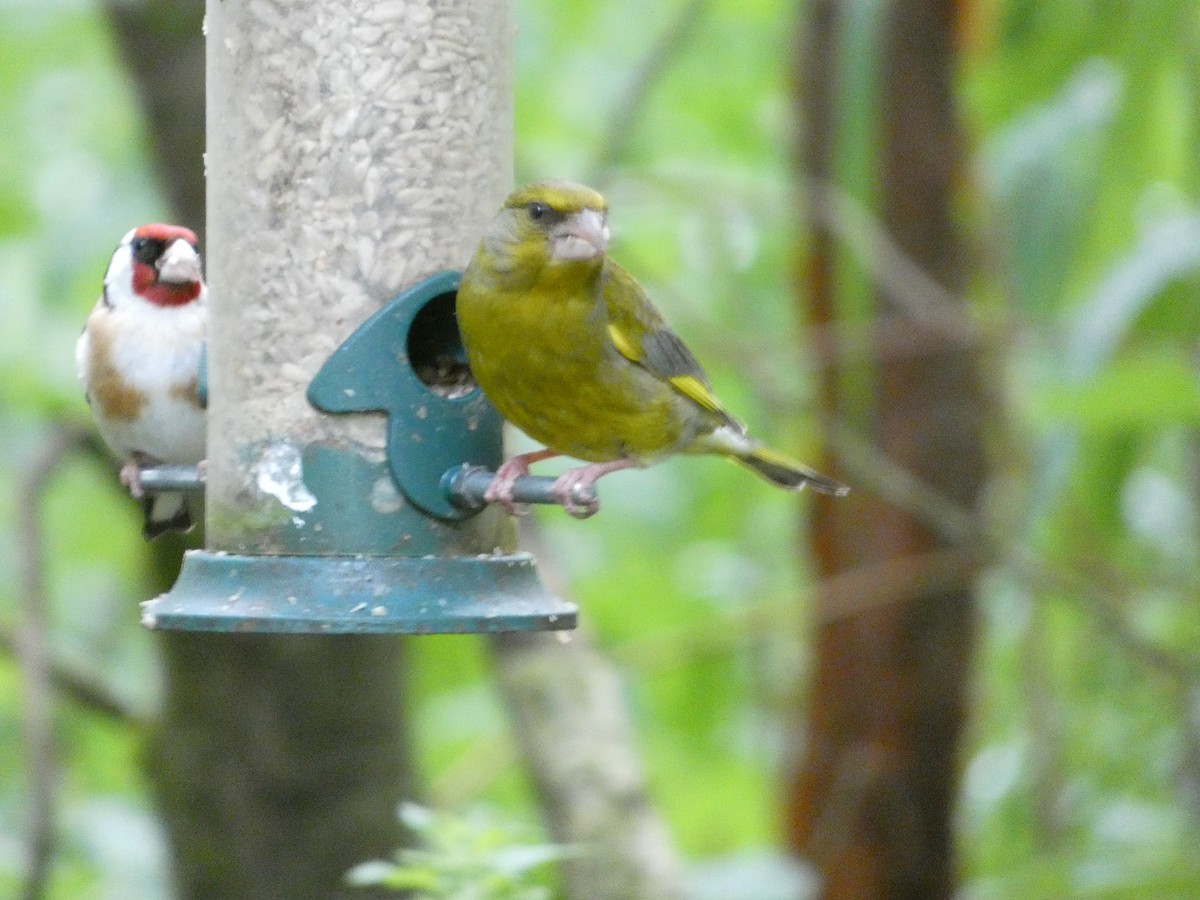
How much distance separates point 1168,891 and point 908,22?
2.99 meters

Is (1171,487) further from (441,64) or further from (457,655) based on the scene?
(441,64)

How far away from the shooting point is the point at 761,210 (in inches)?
213

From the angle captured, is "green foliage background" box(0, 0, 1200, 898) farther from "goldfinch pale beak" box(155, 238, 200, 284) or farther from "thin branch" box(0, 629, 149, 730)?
"goldfinch pale beak" box(155, 238, 200, 284)

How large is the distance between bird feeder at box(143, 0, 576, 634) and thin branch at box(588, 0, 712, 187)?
6.90 feet

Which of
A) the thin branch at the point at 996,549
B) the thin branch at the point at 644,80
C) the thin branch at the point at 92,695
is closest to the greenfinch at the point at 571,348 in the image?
the thin branch at the point at 996,549

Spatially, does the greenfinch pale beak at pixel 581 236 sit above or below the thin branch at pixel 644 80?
below

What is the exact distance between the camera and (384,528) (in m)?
3.28

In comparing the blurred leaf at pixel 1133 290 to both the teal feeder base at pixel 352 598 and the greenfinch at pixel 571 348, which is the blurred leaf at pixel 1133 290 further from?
the teal feeder base at pixel 352 598

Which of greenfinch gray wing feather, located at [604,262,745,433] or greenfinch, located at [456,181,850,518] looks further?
greenfinch gray wing feather, located at [604,262,745,433]

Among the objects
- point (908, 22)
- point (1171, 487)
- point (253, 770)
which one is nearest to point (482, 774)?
point (253, 770)

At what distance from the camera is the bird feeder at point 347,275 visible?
3314mm

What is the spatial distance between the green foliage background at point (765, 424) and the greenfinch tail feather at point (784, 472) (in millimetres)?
533

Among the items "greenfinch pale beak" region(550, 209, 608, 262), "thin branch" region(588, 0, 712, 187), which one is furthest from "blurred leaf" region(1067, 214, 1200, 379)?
"thin branch" region(588, 0, 712, 187)

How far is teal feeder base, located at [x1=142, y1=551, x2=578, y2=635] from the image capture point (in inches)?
118
